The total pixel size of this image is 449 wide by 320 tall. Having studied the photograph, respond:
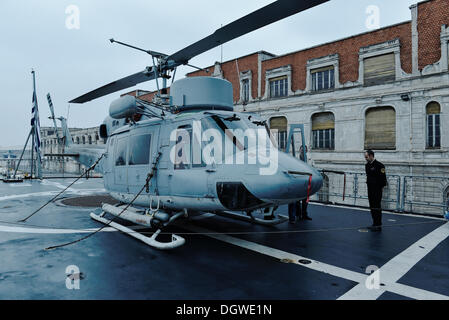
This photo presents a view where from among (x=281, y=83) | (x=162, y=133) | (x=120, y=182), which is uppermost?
(x=281, y=83)

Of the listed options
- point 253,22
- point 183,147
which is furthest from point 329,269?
point 253,22

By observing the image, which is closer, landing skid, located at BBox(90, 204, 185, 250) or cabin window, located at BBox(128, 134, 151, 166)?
landing skid, located at BBox(90, 204, 185, 250)

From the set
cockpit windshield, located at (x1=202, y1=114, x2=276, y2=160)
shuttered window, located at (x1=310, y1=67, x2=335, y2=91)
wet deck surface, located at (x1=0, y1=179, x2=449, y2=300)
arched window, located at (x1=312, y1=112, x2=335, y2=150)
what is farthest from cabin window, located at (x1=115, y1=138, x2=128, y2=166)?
shuttered window, located at (x1=310, y1=67, x2=335, y2=91)

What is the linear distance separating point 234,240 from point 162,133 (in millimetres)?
2877

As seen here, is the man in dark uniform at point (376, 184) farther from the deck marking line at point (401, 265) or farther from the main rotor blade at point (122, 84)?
the main rotor blade at point (122, 84)

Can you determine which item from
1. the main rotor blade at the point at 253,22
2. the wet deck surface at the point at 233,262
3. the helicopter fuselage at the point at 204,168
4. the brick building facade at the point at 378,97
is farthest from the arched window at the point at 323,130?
the main rotor blade at the point at 253,22

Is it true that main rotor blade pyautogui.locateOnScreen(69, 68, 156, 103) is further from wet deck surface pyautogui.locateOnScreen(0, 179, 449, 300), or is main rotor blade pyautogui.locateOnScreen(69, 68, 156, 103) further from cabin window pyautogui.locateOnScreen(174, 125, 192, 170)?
wet deck surface pyautogui.locateOnScreen(0, 179, 449, 300)

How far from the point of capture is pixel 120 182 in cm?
794

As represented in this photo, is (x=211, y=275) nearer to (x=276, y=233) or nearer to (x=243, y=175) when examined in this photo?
(x=243, y=175)

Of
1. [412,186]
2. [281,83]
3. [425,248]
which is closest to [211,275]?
[425,248]

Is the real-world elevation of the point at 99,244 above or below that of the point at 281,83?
below

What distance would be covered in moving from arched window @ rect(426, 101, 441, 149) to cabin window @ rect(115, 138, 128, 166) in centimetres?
1994

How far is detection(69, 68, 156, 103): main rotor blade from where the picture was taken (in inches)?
341
